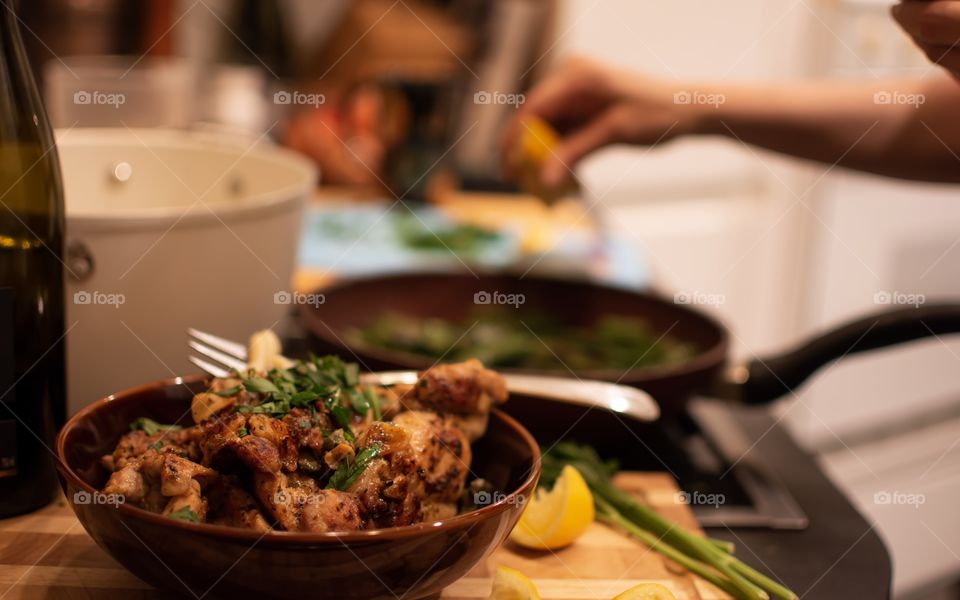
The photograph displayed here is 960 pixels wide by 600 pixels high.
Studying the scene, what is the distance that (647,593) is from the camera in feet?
2.18

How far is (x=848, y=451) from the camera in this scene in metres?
2.49

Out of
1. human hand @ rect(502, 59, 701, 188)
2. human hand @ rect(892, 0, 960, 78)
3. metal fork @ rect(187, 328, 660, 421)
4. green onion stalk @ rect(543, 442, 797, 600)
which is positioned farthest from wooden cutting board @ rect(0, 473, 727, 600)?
human hand @ rect(502, 59, 701, 188)

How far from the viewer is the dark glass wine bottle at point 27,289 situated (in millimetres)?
753

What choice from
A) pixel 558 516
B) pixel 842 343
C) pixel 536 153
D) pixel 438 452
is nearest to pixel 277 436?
pixel 438 452

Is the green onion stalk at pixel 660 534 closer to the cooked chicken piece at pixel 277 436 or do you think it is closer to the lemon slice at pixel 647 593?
the lemon slice at pixel 647 593

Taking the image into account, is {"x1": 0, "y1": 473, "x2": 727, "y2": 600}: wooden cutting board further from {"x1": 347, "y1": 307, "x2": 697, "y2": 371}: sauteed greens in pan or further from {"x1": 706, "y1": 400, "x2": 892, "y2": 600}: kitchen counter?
{"x1": 347, "y1": 307, "x2": 697, "y2": 371}: sauteed greens in pan

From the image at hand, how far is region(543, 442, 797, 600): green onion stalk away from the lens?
0.73 m

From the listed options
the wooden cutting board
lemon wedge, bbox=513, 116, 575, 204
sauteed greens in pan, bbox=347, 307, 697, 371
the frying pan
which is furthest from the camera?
lemon wedge, bbox=513, 116, 575, 204

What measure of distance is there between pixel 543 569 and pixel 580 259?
1068mm

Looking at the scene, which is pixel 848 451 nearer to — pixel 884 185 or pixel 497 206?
pixel 884 185

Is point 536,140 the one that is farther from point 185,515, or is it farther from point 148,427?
point 185,515

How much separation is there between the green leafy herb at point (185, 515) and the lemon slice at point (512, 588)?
0.70ft

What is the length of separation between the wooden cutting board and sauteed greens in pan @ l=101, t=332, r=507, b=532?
0.08m

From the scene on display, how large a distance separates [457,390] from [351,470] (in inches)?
4.9
